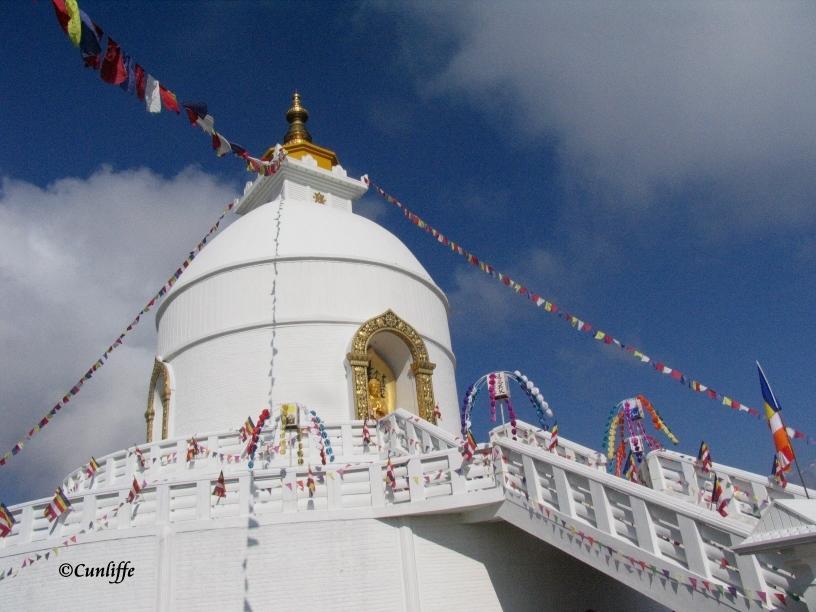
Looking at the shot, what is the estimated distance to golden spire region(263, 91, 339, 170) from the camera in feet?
65.5

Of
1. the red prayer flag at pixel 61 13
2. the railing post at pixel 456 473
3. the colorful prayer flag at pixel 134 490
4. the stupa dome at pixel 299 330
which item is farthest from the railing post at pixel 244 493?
the red prayer flag at pixel 61 13

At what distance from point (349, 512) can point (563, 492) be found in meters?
2.71

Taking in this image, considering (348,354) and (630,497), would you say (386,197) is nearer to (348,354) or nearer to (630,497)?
(348,354)

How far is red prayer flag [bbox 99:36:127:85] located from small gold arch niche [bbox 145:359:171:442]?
336 inches

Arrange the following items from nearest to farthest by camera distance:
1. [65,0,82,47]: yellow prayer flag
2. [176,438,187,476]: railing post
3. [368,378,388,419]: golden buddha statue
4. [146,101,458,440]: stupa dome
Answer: [65,0,82,47]: yellow prayer flag
[176,438,187,476]: railing post
[146,101,458,440]: stupa dome
[368,378,388,419]: golden buddha statue

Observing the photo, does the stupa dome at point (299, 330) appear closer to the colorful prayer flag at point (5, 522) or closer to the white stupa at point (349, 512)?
the white stupa at point (349, 512)

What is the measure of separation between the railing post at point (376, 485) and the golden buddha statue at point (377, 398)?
5071 millimetres

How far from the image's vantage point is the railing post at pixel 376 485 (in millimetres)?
8477

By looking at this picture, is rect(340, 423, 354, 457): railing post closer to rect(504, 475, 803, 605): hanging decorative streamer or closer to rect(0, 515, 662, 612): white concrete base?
rect(0, 515, 662, 612): white concrete base

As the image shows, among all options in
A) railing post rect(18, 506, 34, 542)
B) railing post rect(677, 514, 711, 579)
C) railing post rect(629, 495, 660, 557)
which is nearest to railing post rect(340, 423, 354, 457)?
railing post rect(18, 506, 34, 542)

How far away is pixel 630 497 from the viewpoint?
6.82 m

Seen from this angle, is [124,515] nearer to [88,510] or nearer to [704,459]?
[88,510]

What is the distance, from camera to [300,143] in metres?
20.1

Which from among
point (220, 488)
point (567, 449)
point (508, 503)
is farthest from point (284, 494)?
point (567, 449)
